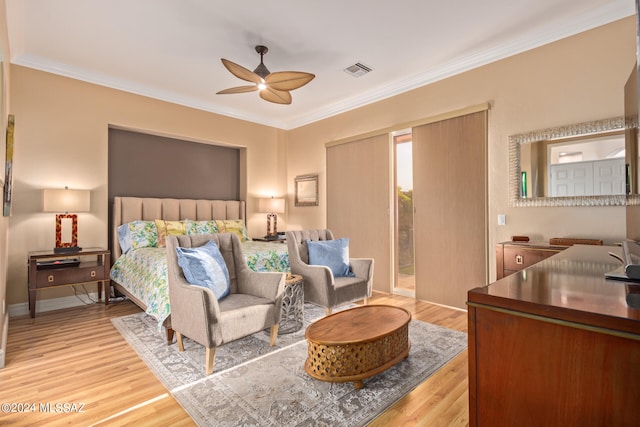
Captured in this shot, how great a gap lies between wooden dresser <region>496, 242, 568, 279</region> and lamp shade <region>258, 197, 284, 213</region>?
141 inches

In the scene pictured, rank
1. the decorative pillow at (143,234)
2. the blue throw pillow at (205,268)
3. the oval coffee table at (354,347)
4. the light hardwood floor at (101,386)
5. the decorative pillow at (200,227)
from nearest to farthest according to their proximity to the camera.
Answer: the light hardwood floor at (101,386) < the oval coffee table at (354,347) < the blue throw pillow at (205,268) < the decorative pillow at (143,234) < the decorative pillow at (200,227)

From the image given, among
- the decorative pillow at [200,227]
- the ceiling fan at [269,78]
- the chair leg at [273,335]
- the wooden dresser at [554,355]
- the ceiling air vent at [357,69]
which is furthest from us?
the decorative pillow at [200,227]

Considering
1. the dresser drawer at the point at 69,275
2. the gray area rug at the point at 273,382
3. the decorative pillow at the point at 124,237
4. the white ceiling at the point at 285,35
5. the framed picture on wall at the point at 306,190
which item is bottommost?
the gray area rug at the point at 273,382

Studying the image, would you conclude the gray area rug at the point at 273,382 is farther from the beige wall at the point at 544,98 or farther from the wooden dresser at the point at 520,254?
the beige wall at the point at 544,98

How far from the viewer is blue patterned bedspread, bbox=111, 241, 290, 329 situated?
2.84 metres

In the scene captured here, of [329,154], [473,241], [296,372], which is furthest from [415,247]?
[296,372]

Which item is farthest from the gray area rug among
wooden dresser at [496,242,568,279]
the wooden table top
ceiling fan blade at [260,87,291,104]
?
ceiling fan blade at [260,87,291,104]

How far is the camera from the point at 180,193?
5.28 metres

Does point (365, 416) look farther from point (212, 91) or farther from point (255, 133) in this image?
point (255, 133)

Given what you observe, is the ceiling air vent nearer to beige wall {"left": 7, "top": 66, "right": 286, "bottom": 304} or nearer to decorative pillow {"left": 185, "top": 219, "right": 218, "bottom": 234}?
beige wall {"left": 7, "top": 66, "right": 286, "bottom": 304}

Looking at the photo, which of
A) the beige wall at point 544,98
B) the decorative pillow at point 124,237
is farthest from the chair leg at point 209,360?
the beige wall at point 544,98

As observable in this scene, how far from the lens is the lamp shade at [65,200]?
364 centimetres

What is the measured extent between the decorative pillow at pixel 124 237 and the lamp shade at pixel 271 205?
214cm

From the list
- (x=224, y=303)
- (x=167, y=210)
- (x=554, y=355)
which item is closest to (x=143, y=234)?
(x=167, y=210)
